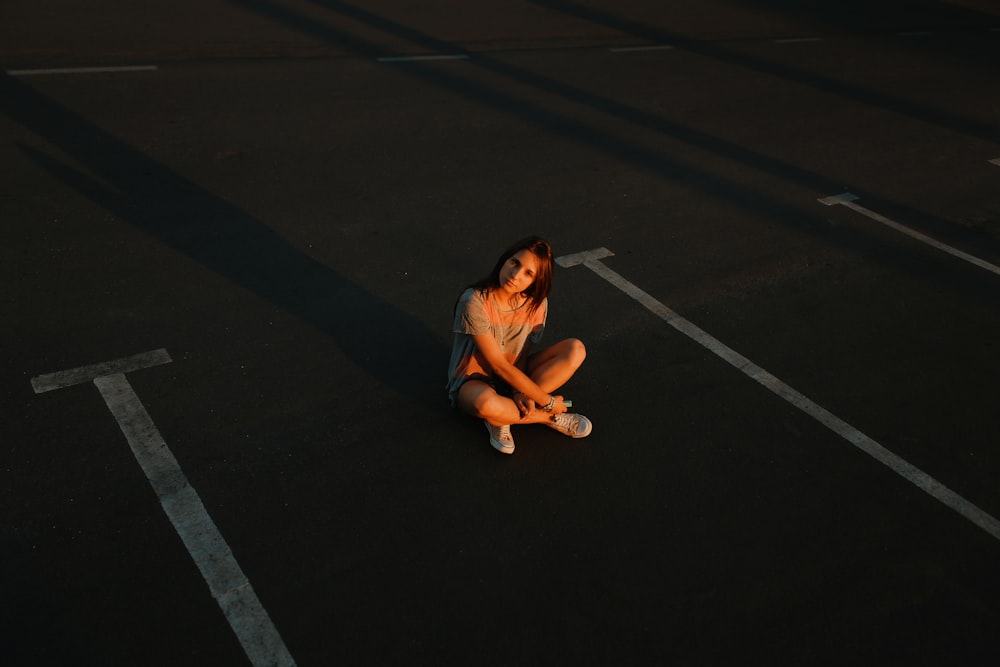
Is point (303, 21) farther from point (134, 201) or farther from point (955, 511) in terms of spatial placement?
point (955, 511)

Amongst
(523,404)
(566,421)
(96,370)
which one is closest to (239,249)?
(96,370)

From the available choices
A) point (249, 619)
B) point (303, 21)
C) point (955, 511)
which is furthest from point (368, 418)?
point (303, 21)

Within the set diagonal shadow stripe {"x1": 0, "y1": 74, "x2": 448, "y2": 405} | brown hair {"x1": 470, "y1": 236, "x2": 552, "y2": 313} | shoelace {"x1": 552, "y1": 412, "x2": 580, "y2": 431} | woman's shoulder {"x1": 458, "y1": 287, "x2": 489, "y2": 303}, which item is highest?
brown hair {"x1": 470, "y1": 236, "x2": 552, "y2": 313}

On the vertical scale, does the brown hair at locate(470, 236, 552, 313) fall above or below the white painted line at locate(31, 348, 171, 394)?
above

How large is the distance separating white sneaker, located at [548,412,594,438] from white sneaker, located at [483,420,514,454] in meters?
0.29

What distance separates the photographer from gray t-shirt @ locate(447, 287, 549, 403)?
4.68 metres

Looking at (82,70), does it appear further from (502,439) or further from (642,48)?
(642,48)

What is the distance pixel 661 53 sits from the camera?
13.3m

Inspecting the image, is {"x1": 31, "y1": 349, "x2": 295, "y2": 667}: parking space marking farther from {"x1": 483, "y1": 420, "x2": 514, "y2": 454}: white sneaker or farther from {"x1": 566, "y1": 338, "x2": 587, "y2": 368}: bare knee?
{"x1": 566, "y1": 338, "x2": 587, "y2": 368}: bare knee

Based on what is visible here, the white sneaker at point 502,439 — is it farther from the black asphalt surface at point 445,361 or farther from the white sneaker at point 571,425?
the white sneaker at point 571,425

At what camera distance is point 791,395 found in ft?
18.7

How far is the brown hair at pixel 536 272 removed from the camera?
4.57 meters

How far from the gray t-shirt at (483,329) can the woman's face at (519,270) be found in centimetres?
19

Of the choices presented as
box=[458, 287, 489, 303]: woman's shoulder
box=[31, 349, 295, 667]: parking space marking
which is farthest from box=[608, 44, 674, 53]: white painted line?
box=[31, 349, 295, 667]: parking space marking
